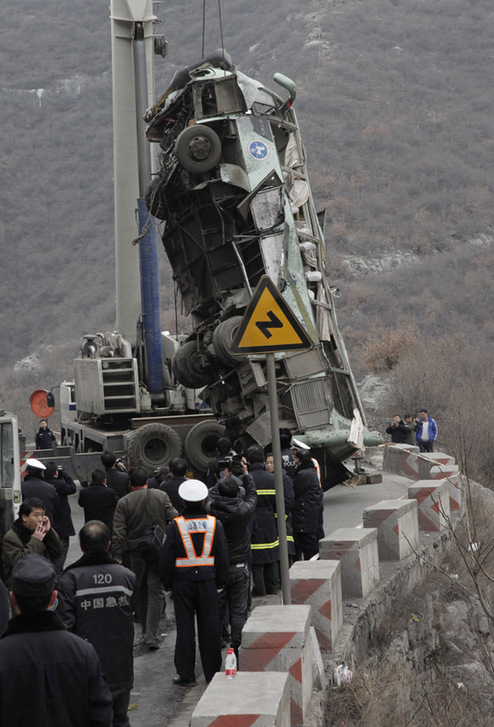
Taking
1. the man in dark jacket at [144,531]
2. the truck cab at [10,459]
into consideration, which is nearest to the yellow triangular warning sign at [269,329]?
the man in dark jacket at [144,531]

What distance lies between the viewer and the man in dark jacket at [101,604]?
19.5 ft

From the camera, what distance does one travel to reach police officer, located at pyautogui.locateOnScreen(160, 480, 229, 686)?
7875 mm

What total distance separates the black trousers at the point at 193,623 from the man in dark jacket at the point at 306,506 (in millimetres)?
3174

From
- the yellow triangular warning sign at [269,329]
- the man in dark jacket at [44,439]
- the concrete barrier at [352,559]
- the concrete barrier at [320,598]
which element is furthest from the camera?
the man in dark jacket at [44,439]

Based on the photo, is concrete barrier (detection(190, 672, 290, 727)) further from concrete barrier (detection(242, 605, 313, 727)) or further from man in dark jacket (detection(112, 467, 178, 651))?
man in dark jacket (detection(112, 467, 178, 651))

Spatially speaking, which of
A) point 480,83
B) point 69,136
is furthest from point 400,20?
point 69,136

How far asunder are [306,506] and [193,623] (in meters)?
3.30

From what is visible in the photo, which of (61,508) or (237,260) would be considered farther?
(237,260)

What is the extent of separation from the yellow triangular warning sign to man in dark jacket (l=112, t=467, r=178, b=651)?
2.41 meters

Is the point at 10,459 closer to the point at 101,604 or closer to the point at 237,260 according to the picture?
the point at 101,604

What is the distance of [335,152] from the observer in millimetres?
78250

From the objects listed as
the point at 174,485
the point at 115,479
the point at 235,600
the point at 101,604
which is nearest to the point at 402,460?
→ the point at 115,479

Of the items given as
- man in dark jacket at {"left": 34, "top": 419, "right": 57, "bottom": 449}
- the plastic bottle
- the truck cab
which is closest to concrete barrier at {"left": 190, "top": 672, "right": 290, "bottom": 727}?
the plastic bottle

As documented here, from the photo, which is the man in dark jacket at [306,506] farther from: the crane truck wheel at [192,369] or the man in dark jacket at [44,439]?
the man in dark jacket at [44,439]
